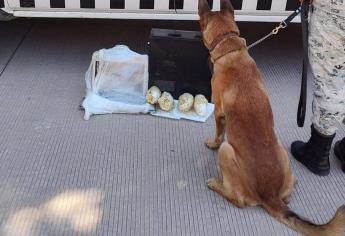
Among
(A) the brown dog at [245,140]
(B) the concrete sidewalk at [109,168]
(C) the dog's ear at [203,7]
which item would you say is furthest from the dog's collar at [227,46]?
(B) the concrete sidewalk at [109,168]

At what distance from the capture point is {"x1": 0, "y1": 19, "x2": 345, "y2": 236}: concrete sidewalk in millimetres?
2131

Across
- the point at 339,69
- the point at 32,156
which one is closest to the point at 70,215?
the point at 32,156

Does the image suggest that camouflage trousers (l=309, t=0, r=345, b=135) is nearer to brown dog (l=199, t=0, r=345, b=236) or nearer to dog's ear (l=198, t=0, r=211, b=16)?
brown dog (l=199, t=0, r=345, b=236)

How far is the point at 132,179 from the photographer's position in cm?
239

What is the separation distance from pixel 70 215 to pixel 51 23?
2.59 m

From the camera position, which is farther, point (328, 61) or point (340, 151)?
point (340, 151)

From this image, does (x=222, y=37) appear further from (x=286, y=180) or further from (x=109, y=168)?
(x=109, y=168)

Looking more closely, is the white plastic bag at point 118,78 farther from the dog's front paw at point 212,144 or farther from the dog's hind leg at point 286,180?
the dog's hind leg at point 286,180

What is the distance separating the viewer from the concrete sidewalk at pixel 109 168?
6.99 ft

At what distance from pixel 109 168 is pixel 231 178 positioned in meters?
0.68

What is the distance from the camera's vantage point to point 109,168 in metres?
2.47

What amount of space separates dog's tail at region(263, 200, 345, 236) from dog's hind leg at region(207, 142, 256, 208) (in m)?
0.11

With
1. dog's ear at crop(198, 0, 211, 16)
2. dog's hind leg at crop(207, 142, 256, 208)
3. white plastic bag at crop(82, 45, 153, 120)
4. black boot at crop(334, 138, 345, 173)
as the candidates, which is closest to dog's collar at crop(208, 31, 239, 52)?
dog's ear at crop(198, 0, 211, 16)

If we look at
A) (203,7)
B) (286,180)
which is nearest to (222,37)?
(203,7)
